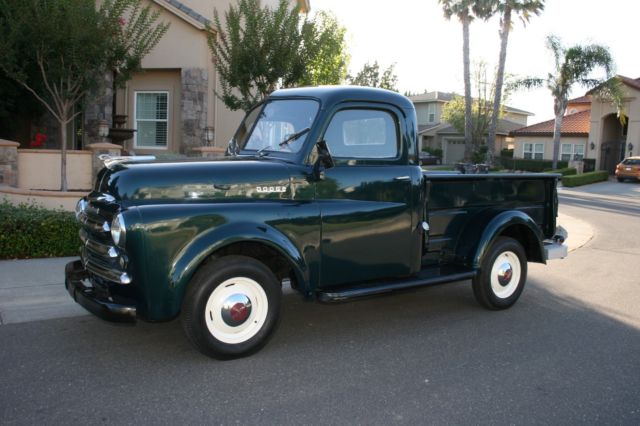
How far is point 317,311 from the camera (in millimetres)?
6266

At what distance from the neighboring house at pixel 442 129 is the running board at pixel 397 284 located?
1719 inches

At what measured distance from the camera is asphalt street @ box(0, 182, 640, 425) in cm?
384

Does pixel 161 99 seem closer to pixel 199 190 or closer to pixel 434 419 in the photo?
pixel 199 190

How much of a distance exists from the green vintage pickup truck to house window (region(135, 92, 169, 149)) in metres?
10.8

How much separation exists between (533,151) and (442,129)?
1143 cm

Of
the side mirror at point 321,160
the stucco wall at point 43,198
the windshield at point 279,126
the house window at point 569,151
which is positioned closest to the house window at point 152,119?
the stucco wall at point 43,198

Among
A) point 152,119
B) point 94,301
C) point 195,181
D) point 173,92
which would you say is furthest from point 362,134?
point 152,119

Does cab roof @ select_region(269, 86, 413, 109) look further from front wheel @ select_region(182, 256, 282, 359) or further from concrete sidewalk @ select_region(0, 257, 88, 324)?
concrete sidewalk @ select_region(0, 257, 88, 324)

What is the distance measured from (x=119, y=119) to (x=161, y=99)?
1.38 m

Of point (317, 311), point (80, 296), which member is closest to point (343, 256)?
point (317, 311)

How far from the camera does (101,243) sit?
4.54 meters

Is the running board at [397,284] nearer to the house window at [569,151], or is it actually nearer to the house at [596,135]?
the house at [596,135]

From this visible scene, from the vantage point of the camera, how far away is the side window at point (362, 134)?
5.27 meters

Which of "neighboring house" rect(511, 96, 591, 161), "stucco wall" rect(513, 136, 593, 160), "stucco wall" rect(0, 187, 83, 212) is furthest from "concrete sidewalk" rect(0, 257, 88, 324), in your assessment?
"stucco wall" rect(513, 136, 593, 160)
